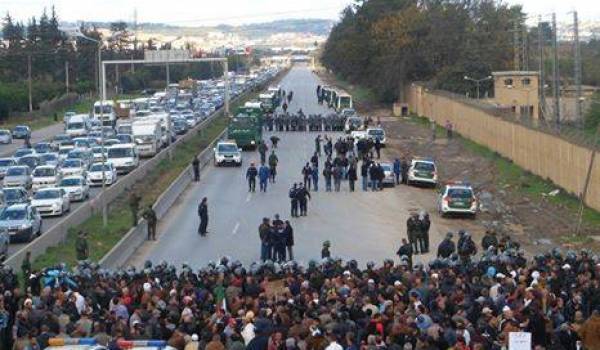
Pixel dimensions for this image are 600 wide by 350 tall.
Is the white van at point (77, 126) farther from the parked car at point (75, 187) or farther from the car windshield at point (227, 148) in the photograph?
the parked car at point (75, 187)

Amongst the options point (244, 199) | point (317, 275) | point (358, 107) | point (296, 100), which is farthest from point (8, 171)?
point (296, 100)

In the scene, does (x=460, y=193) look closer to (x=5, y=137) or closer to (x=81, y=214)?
(x=81, y=214)

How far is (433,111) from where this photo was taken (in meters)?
95.4

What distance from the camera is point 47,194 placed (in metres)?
44.7

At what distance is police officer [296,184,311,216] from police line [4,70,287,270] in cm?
616

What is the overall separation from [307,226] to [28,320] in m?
21.9

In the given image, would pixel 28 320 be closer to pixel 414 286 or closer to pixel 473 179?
pixel 414 286

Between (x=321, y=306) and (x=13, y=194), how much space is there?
28315 mm

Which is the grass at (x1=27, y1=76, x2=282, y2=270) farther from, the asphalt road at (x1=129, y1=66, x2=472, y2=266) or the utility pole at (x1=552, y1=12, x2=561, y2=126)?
the utility pole at (x1=552, y1=12, x2=561, y2=126)

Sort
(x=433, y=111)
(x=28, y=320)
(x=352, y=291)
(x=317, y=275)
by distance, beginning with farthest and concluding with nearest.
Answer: (x=433, y=111) < (x=317, y=275) < (x=352, y=291) < (x=28, y=320)

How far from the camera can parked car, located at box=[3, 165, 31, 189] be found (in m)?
51.7

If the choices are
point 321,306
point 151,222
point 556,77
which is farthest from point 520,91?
point 321,306

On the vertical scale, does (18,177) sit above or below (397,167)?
below

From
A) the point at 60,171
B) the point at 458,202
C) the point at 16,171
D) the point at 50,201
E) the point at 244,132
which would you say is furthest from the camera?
the point at 244,132
